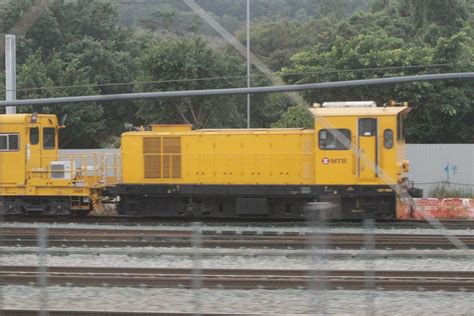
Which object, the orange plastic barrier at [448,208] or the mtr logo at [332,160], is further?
the orange plastic barrier at [448,208]

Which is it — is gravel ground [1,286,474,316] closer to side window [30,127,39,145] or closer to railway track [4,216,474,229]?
railway track [4,216,474,229]

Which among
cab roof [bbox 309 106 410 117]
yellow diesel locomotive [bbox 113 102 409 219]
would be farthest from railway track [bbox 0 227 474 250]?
cab roof [bbox 309 106 410 117]

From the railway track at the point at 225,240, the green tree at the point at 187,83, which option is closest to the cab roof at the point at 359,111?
the railway track at the point at 225,240

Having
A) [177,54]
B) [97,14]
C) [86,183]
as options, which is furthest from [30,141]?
[97,14]

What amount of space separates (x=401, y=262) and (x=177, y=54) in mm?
26389

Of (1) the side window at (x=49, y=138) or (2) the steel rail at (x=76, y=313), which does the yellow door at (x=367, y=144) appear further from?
(2) the steel rail at (x=76, y=313)

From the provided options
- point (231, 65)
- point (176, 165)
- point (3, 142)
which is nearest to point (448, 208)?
point (176, 165)

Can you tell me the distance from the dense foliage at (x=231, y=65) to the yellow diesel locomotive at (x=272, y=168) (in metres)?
3.88

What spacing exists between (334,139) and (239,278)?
967 centimetres

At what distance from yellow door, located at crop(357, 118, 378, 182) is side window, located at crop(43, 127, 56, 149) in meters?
10.8

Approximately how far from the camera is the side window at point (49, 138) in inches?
896

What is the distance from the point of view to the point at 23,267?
39.3 feet

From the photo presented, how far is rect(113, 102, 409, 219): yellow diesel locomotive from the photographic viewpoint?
1956 cm

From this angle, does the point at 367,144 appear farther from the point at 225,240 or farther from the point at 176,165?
the point at 225,240
